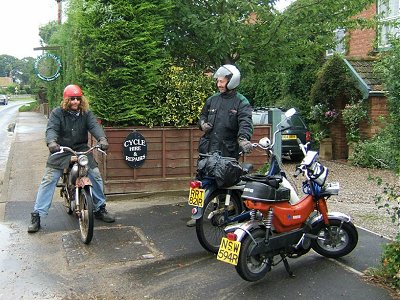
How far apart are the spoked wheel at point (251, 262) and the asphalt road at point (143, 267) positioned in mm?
122

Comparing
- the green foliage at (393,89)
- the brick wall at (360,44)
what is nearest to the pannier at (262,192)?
the green foliage at (393,89)

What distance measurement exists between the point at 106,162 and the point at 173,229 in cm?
208

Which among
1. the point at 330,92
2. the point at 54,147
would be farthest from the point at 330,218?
the point at 330,92

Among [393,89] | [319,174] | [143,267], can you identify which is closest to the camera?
[393,89]

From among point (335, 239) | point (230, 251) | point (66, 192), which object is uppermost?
point (66, 192)

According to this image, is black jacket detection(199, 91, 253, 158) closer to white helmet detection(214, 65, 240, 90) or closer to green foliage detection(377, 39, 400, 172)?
white helmet detection(214, 65, 240, 90)

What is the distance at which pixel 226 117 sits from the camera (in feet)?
19.2

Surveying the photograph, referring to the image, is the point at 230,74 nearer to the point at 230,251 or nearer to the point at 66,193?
the point at 230,251

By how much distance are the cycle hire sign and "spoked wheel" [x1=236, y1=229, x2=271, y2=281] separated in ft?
12.7

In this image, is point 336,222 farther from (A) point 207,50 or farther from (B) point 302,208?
(A) point 207,50

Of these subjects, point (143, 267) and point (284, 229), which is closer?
point (284, 229)

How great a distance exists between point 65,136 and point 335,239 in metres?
3.63

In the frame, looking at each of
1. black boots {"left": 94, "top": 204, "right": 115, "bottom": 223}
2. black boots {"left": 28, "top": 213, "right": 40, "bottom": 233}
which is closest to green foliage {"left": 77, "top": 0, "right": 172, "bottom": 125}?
black boots {"left": 94, "top": 204, "right": 115, "bottom": 223}

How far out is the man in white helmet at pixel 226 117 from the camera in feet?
18.8
